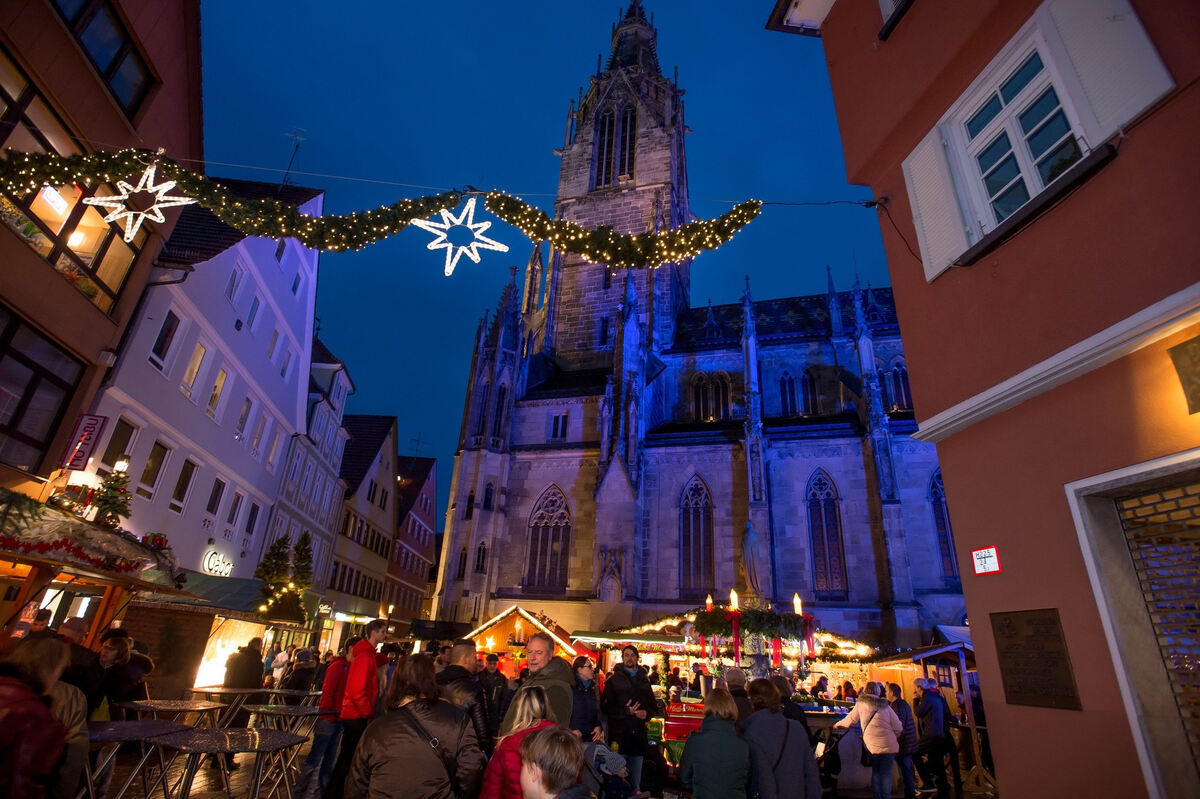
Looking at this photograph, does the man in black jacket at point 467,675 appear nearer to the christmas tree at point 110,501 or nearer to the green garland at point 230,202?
the green garland at point 230,202

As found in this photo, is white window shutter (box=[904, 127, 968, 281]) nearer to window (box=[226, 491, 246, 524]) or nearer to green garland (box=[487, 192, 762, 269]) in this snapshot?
green garland (box=[487, 192, 762, 269])

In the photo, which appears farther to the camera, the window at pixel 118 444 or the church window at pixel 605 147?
the church window at pixel 605 147

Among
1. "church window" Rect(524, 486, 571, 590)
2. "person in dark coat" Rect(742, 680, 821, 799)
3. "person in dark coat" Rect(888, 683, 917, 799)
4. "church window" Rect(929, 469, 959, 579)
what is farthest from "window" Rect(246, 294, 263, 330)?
"church window" Rect(929, 469, 959, 579)

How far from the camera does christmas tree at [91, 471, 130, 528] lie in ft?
29.9

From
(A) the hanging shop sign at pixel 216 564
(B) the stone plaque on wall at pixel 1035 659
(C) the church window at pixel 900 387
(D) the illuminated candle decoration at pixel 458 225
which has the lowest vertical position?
(B) the stone plaque on wall at pixel 1035 659

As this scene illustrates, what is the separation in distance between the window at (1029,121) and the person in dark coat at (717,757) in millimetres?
4405

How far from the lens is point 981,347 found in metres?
5.34

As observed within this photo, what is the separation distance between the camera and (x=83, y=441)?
9.59 meters

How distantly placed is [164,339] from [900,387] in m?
25.8

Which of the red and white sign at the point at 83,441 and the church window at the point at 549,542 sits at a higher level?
the church window at the point at 549,542

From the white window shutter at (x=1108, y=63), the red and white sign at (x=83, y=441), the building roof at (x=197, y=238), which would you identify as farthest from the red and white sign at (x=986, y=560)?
the building roof at (x=197, y=238)

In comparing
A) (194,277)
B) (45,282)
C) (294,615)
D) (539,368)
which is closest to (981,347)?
(45,282)

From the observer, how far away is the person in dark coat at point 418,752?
300cm

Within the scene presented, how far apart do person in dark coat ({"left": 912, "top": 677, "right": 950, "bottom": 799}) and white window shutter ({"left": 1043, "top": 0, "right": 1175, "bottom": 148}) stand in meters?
7.68
